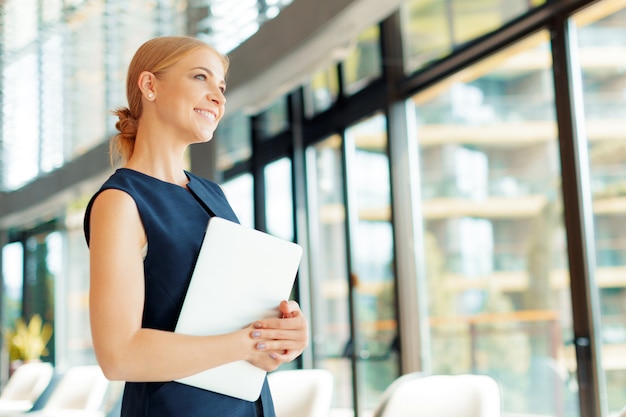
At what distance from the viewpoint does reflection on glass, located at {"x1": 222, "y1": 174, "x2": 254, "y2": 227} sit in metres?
7.25

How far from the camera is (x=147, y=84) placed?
1.35m

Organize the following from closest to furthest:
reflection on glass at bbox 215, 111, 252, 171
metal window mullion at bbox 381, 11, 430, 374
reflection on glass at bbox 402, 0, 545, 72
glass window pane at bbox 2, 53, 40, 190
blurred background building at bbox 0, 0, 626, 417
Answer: blurred background building at bbox 0, 0, 626, 417 → reflection on glass at bbox 402, 0, 545, 72 → metal window mullion at bbox 381, 11, 430, 374 → reflection on glass at bbox 215, 111, 252, 171 → glass window pane at bbox 2, 53, 40, 190

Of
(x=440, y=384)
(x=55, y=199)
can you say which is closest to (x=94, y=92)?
(x=55, y=199)

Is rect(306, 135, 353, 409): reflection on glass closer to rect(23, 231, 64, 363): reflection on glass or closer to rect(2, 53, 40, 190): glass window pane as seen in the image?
rect(2, 53, 40, 190): glass window pane

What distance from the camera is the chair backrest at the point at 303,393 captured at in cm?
279

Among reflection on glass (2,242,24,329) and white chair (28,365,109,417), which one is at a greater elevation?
reflection on glass (2,242,24,329)

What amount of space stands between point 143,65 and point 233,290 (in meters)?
0.41

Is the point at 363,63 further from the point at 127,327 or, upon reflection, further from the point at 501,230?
the point at 127,327

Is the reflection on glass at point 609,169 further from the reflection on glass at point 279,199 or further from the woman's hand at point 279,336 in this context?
the reflection on glass at point 279,199

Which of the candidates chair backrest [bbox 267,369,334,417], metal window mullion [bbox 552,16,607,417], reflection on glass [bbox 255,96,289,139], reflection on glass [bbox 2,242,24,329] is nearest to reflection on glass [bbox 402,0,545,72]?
metal window mullion [bbox 552,16,607,417]

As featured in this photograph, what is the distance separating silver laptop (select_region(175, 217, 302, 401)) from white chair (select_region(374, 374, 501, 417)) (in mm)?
1167

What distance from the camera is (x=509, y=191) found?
4746 millimetres

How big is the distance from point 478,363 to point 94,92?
453 cm

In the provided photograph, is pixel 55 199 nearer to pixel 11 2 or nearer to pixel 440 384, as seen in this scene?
pixel 11 2
